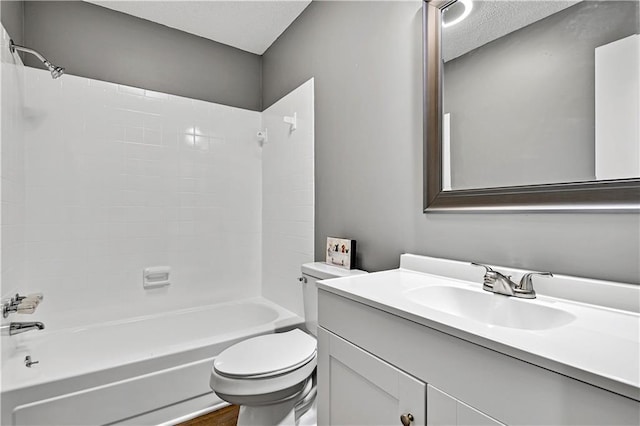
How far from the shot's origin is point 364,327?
890 mm

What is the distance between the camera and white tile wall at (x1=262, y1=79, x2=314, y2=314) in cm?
204

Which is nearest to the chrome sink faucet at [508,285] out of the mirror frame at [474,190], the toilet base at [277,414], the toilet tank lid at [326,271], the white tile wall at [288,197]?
the mirror frame at [474,190]

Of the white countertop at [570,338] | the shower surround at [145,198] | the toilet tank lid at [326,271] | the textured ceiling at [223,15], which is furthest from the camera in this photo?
the textured ceiling at [223,15]

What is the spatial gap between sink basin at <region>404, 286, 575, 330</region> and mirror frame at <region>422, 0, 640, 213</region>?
0.95ft

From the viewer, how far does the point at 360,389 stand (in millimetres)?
904

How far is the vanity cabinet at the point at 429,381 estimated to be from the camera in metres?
0.50

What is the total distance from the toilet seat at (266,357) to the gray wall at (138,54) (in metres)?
1.90

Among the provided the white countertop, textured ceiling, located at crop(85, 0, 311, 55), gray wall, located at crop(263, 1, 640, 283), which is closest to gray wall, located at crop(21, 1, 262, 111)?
textured ceiling, located at crop(85, 0, 311, 55)

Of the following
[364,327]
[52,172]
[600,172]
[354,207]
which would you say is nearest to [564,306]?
[600,172]

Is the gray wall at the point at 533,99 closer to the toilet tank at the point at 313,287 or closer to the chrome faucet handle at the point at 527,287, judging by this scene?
the chrome faucet handle at the point at 527,287

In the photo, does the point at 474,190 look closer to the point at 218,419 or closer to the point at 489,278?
the point at 489,278

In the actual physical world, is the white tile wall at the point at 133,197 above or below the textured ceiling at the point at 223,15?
below

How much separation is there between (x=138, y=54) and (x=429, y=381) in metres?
2.61

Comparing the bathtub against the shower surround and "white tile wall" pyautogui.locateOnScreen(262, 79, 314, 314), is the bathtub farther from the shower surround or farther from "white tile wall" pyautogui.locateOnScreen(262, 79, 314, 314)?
"white tile wall" pyautogui.locateOnScreen(262, 79, 314, 314)
